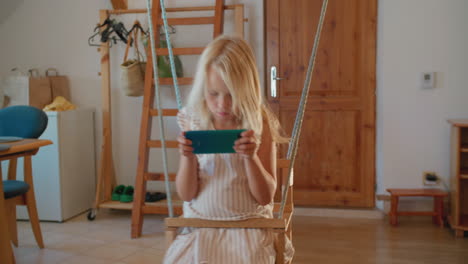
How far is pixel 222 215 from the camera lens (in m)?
1.38

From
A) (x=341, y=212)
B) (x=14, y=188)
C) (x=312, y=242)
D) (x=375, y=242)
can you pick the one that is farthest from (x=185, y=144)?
(x=341, y=212)

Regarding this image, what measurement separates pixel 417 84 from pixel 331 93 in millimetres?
595

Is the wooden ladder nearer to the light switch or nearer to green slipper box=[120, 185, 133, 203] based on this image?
green slipper box=[120, 185, 133, 203]

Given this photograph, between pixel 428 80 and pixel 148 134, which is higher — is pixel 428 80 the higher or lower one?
the higher one

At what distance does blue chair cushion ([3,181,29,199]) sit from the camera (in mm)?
2568

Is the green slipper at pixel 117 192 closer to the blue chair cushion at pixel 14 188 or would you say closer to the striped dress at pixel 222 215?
the blue chair cushion at pixel 14 188

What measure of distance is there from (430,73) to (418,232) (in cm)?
108

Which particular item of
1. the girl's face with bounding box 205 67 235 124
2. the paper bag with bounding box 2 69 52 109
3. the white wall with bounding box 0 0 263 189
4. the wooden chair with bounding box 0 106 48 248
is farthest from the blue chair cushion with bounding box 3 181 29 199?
the girl's face with bounding box 205 67 235 124

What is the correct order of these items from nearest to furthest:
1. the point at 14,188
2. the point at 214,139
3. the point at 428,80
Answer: the point at 214,139 → the point at 14,188 → the point at 428,80

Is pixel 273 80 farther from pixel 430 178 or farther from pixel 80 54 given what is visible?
pixel 80 54

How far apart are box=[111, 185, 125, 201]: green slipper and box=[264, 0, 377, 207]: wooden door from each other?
132 cm

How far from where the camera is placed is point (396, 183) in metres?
3.36

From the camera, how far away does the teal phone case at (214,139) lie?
118cm

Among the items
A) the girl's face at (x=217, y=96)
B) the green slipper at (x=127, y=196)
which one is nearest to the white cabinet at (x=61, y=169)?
the green slipper at (x=127, y=196)
